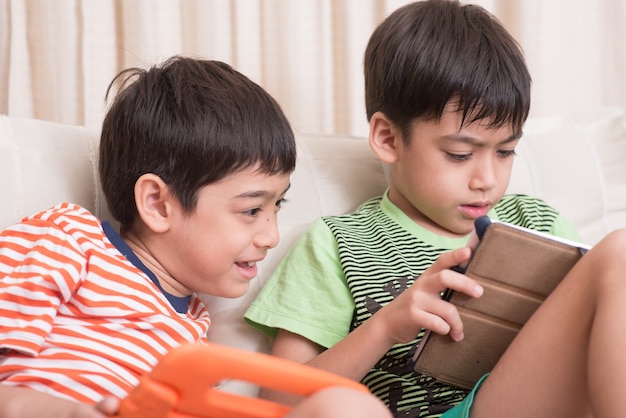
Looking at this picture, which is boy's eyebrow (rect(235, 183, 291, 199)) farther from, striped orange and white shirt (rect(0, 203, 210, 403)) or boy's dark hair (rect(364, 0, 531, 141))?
boy's dark hair (rect(364, 0, 531, 141))

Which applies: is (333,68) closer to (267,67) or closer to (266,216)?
(267,67)

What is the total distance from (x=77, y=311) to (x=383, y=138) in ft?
1.83

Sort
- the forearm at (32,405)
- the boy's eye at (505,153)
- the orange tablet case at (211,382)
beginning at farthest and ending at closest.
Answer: the boy's eye at (505,153), the forearm at (32,405), the orange tablet case at (211,382)

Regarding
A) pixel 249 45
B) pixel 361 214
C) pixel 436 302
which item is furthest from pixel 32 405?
pixel 249 45

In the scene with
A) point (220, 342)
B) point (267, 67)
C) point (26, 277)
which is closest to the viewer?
point (26, 277)

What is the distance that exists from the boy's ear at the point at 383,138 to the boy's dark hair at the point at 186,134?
0.20 metres

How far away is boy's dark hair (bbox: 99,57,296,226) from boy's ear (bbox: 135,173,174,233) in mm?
11

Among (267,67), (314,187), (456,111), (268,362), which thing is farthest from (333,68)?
(268,362)

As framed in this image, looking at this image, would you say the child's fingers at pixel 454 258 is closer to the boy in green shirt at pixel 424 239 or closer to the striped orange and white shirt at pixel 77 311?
the boy in green shirt at pixel 424 239

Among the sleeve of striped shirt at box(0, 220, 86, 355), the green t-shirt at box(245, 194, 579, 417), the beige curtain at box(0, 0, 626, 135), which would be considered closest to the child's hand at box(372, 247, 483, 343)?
the green t-shirt at box(245, 194, 579, 417)

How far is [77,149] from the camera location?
3.84 ft

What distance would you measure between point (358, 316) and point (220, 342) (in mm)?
198

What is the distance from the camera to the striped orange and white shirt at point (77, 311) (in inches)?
34.9

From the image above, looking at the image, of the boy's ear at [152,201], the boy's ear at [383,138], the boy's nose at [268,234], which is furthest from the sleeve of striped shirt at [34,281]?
the boy's ear at [383,138]
